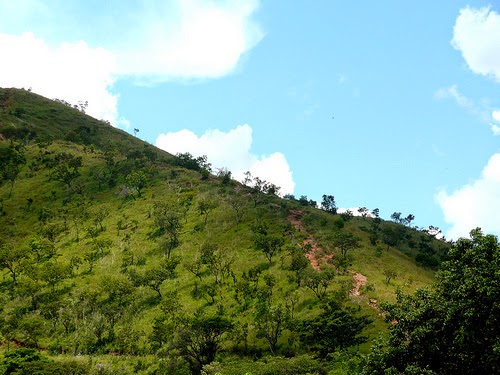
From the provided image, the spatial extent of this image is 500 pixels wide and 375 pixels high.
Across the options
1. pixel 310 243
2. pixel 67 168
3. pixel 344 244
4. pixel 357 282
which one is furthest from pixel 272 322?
pixel 67 168

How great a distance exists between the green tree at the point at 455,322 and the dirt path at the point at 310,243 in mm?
44036

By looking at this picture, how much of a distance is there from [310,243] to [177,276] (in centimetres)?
2848

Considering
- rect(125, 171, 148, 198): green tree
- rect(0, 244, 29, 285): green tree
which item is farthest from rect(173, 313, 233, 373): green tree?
rect(125, 171, 148, 198): green tree

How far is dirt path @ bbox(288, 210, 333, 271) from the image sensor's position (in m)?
73.6

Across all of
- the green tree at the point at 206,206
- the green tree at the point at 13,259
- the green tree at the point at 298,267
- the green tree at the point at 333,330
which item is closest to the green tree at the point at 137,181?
the green tree at the point at 206,206

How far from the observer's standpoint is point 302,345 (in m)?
51.7

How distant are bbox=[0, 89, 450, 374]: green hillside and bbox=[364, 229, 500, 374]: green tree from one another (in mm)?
11291

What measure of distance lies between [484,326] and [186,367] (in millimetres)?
36613

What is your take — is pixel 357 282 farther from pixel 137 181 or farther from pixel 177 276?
pixel 137 181

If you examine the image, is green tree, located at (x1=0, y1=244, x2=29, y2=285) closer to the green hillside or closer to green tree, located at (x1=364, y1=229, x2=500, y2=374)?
the green hillside

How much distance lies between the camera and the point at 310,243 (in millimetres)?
80750

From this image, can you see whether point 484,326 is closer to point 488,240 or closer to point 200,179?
point 488,240

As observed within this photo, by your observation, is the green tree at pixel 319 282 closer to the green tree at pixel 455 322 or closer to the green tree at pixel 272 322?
the green tree at pixel 272 322

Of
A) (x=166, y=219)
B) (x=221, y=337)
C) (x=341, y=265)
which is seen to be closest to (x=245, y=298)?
(x=221, y=337)
